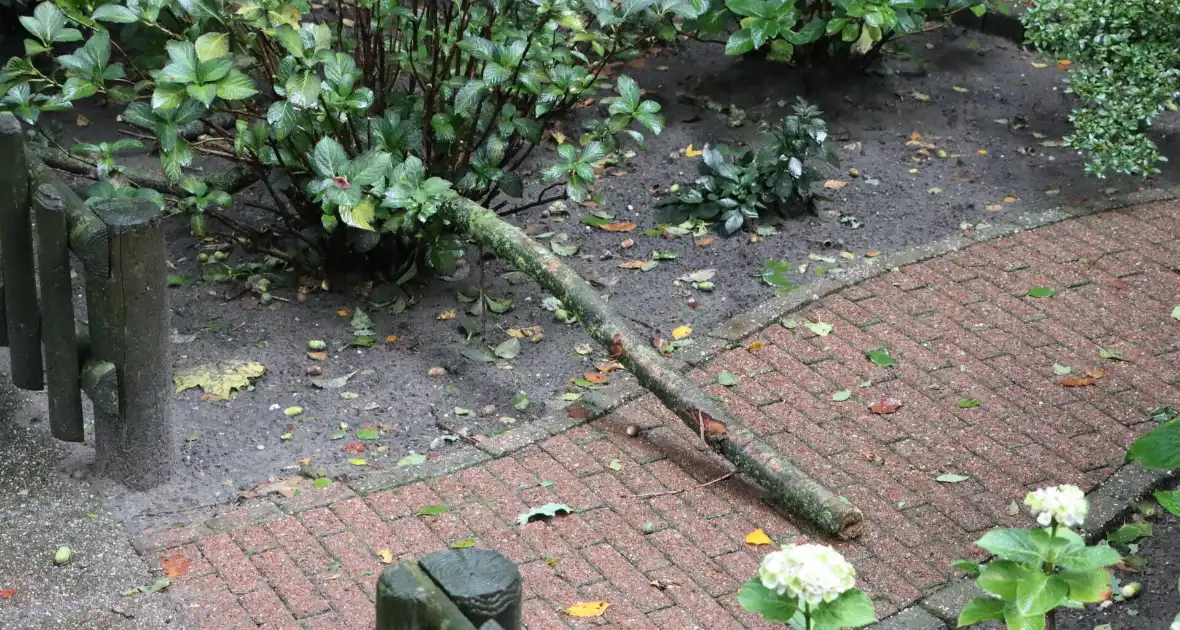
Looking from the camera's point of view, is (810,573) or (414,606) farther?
(810,573)

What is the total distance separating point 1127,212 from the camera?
678 centimetres

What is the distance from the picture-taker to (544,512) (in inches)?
176

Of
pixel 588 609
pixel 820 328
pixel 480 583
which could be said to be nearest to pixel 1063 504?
pixel 480 583

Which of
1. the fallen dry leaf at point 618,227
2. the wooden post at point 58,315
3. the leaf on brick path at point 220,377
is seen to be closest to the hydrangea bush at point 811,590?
the wooden post at point 58,315

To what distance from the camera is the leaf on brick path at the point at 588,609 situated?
3977 mm

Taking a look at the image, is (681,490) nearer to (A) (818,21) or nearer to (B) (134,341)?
(B) (134,341)

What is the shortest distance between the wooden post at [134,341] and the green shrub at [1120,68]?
445 cm

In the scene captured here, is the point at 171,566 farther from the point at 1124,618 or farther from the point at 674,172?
the point at 674,172

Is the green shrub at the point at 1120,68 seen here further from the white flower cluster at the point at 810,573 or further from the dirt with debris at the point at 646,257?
the white flower cluster at the point at 810,573

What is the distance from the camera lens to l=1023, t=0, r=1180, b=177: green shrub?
6293mm

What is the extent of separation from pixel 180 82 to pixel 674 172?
123 inches

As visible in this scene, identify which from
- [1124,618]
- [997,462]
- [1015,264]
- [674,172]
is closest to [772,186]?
[674,172]

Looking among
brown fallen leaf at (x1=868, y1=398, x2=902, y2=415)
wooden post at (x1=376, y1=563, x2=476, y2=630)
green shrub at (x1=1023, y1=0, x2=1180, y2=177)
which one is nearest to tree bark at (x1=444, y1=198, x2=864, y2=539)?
brown fallen leaf at (x1=868, y1=398, x2=902, y2=415)

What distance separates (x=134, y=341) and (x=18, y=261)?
2.11 feet
